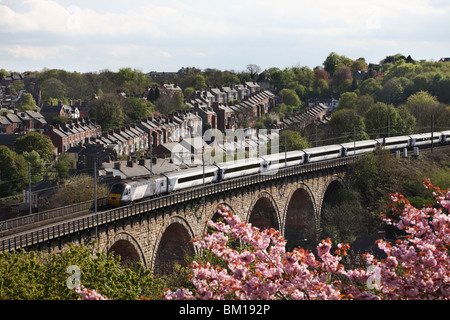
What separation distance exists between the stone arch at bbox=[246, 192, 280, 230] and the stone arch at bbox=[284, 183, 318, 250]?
3673 mm

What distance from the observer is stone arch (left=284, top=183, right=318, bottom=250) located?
163 ft

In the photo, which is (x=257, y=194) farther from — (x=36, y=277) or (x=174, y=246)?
(x=36, y=277)

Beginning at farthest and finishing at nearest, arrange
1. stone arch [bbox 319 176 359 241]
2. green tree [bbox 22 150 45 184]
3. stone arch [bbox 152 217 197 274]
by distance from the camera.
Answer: green tree [bbox 22 150 45 184]
stone arch [bbox 319 176 359 241]
stone arch [bbox 152 217 197 274]

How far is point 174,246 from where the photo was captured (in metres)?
36.4

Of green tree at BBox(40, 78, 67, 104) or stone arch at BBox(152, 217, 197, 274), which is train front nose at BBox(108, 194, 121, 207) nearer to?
stone arch at BBox(152, 217, 197, 274)

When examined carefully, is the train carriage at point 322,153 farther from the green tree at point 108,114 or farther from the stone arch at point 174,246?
the green tree at point 108,114

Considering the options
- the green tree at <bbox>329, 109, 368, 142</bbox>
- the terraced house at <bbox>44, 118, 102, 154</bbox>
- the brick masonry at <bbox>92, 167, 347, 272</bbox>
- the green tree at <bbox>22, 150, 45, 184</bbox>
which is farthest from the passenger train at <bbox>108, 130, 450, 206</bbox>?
the terraced house at <bbox>44, 118, 102, 154</bbox>

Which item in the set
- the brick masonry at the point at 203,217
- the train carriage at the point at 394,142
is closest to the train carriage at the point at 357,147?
the train carriage at the point at 394,142

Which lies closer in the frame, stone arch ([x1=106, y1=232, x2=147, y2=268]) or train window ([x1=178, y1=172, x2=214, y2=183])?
stone arch ([x1=106, y1=232, x2=147, y2=268])

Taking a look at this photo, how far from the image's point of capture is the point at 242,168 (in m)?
43.4

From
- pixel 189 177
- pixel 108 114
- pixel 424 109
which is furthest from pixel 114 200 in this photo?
pixel 108 114

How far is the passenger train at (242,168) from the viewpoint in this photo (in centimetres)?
3366
